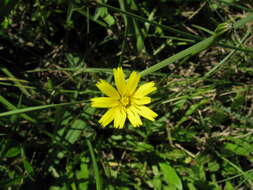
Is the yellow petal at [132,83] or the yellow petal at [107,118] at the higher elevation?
the yellow petal at [132,83]

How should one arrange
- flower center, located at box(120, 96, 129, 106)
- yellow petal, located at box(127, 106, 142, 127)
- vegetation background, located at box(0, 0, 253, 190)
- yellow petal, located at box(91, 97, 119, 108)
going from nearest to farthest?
1. yellow petal, located at box(91, 97, 119, 108)
2. yellow petal, located at box(127, 106, 142, 127)
3. flower center, located at box(120, 96, 129, 106)
4. vegetation background, located at box(0, 0, 253, 190)

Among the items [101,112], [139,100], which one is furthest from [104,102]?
[101,112]

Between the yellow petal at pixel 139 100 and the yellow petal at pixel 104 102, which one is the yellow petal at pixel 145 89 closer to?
the yellow petal at pixel 139 100

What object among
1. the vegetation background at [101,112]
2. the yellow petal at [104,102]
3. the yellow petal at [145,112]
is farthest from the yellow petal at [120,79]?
the vegetation background at [101,112]

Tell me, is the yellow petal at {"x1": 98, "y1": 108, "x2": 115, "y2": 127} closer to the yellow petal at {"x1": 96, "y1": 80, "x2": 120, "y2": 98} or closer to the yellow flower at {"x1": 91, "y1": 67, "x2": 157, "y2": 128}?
the yellow flower at {"x1": 91, "y1": 67, "x2": 157, "y2": 128}

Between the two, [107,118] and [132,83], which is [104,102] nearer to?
[107,118]

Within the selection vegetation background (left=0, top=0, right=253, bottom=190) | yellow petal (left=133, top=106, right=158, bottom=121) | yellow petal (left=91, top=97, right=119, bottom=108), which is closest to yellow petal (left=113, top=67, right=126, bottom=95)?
yellow petal (left=91, top=97, right=119, bottom=108)
